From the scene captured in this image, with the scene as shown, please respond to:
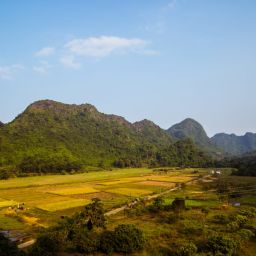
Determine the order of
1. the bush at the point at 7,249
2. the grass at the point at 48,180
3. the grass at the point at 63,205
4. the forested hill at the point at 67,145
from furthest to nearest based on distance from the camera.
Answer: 1. the forested hill at the point at 67,145
2. the grass at the point at 48,180
3. the grass at the point at 63,205
4. the bush at the point at 7,249

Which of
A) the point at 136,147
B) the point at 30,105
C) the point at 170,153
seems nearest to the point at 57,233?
the point at 170,153

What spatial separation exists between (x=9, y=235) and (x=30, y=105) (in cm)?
16713

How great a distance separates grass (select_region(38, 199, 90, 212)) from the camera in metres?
44.0

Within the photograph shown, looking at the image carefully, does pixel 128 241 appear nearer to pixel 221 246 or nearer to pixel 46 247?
pixel 46 247

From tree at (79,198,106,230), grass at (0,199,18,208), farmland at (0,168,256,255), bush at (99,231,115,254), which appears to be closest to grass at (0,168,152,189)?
farmland at (0,168,256,255)

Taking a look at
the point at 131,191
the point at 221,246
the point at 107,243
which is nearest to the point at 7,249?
the point at 107,243

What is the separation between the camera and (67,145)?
141 metres

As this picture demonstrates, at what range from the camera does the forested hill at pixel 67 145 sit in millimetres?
110150

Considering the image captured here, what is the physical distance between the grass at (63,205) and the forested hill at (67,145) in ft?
182

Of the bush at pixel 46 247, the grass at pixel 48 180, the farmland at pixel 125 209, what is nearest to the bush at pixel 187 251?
the farmland at pixel 125 209

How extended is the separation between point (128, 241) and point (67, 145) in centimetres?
11807

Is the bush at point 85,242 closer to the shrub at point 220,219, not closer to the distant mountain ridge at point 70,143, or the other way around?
the shrub at point 220,219

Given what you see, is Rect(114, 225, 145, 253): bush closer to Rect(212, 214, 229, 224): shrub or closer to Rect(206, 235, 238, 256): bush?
Rect(206, 235, 238, 256): bush

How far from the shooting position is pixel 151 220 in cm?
3612
